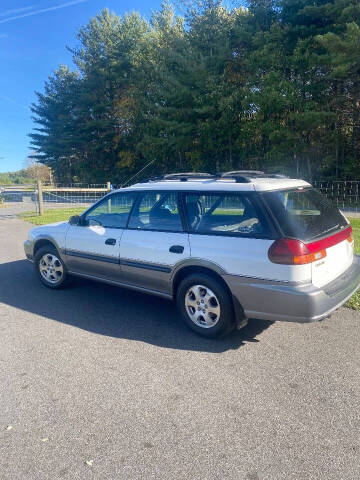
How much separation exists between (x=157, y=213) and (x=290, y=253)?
1769mm

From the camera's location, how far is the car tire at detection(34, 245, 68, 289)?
5457 millimetres

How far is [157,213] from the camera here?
4.34 m

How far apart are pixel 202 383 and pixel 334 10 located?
20.2m

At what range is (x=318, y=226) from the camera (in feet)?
11.7

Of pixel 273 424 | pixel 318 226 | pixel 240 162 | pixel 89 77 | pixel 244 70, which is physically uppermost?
pixel 89 77

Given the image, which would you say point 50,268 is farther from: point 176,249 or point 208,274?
point 208,274

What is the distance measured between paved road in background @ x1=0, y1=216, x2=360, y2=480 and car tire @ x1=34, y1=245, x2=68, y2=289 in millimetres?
1029

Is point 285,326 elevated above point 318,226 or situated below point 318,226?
below

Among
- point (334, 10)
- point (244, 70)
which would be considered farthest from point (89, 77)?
point (334, 10)

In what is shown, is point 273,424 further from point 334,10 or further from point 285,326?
point 334,10

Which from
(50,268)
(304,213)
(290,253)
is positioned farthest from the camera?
(50,268)

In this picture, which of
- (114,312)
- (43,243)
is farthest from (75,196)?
(114,312)

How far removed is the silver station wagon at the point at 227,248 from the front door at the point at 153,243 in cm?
1

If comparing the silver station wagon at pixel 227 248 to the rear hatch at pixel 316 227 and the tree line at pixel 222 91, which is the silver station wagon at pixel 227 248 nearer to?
the rear hatch at pixel 316 227
